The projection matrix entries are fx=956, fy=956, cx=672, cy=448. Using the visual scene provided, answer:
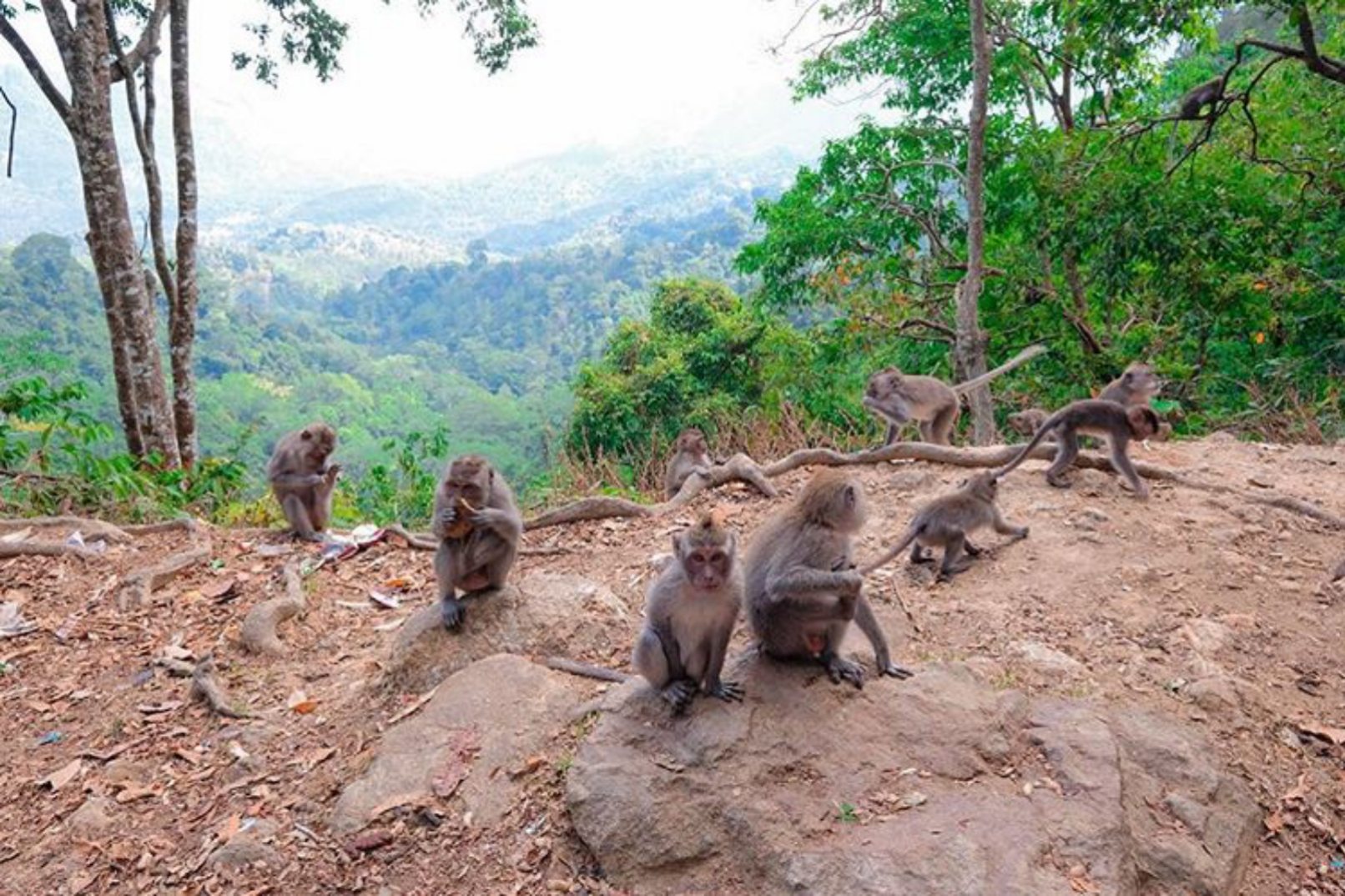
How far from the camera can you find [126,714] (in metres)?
6.20

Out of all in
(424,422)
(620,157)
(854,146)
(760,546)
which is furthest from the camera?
(620,157)

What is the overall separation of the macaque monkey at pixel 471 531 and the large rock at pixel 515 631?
0.38 ft

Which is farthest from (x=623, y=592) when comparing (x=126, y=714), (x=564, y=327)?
(x=564, y=327)

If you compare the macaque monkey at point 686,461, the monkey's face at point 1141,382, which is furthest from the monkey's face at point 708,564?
the monkey's face at point 1141,382

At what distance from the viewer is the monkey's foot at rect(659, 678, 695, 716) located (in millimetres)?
4426

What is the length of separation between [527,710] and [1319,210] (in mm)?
12839

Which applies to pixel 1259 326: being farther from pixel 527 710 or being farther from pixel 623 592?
pixel 527 710

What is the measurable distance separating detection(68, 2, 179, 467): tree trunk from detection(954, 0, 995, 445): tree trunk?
9891 mm

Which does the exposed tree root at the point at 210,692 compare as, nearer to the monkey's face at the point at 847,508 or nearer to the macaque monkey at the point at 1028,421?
the monkey's face at the point at 847,508

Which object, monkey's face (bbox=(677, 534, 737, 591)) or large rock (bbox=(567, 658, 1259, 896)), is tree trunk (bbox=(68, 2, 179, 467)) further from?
monkey's face (bbox=(677, 534, 737, 591))

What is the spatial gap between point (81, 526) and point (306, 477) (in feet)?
7.19

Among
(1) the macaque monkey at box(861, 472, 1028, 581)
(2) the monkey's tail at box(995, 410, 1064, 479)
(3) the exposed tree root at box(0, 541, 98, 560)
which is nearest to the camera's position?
(1) the macaque monkey at box(861, 472, 1028, 581)

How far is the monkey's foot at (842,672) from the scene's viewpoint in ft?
15.0

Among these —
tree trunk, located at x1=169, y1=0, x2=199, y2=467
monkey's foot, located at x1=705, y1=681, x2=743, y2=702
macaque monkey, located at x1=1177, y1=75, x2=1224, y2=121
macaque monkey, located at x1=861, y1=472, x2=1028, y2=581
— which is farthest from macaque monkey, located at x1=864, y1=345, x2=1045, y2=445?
tree trunk, located at x1=169, y1=0, x2=199, y2=467
